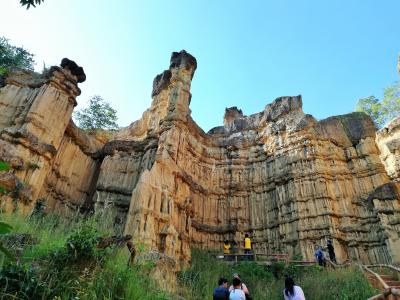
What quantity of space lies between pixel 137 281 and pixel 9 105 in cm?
1800

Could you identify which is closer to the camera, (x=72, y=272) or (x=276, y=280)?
(x=72, y=272)

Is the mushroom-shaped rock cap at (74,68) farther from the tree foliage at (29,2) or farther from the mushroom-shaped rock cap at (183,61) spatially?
the tree foliage at (29,2)

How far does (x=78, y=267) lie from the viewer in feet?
18.4

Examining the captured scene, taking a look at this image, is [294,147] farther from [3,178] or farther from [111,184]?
[3,178]

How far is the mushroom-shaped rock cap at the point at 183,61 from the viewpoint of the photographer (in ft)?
93.2

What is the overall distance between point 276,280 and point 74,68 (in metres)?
17.9

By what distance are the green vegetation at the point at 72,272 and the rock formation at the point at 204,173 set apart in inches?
390

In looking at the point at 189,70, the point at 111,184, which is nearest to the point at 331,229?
the point at 111,184

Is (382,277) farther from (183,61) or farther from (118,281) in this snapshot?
(183,61)

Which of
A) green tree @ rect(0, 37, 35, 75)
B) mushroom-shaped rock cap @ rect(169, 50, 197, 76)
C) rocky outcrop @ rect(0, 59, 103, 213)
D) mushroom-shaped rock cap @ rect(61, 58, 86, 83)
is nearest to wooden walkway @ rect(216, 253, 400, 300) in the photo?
rocky outcrop @ rect(0, 59, 103, 213)

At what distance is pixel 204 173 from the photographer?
2677cm

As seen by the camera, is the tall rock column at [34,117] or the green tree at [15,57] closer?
the tall rock column at [34,117]

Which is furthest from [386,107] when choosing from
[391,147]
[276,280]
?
[276,280]

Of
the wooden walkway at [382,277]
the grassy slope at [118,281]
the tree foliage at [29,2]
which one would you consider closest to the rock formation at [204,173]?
the wooden walkway at [382,277]
